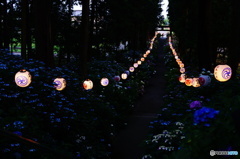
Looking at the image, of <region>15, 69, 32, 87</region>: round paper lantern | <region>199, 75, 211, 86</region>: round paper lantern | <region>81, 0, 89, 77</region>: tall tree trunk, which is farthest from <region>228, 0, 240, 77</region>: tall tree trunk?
<region>15, 69, 32, 87</region>: round paper lantern

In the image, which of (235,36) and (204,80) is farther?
(235,36)

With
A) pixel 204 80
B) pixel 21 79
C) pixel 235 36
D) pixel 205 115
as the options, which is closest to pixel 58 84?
pixel 21 79

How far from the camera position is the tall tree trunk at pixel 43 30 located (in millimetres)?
10875

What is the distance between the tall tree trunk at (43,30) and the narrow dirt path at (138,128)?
14.4 ft

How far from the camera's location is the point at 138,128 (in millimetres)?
11109

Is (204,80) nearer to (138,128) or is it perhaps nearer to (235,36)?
(235,36)

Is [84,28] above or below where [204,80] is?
above

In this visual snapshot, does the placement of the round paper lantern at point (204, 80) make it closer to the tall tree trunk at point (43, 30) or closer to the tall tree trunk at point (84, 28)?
the tall tree trunk at point (84, 28)

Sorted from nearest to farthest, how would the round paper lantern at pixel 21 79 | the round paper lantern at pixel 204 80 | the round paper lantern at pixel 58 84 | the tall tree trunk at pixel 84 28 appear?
the round paper lantern at pixel 21 79 → the round paper lantern at pixel 58 84 → the round paper lantern at pixel 204 80 → the tall tree trunk at pixel 84 28

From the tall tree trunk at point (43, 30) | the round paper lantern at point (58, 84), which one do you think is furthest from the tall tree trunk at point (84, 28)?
the round paper lantern at point (58, 84)

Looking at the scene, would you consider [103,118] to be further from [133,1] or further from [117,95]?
[133,1]

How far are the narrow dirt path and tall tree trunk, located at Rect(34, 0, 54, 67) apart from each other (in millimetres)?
4396

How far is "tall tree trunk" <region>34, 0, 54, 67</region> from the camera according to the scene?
10875mm

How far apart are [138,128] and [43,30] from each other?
5.68 meters
